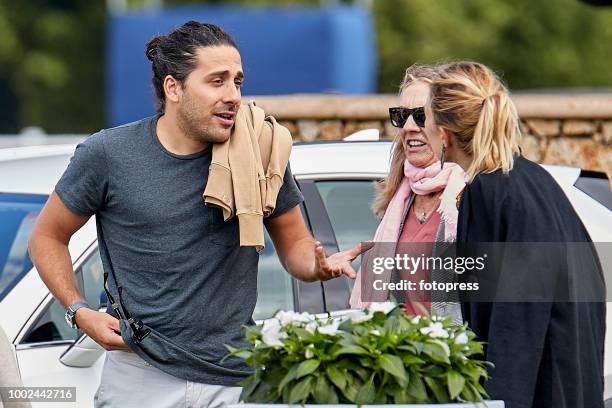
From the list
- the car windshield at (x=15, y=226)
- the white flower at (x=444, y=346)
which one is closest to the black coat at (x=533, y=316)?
the white flower at (x=444, y=346)

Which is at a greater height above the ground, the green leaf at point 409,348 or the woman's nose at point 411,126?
the woman's nose at point 411,126

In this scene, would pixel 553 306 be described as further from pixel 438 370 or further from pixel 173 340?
pixel 173 340

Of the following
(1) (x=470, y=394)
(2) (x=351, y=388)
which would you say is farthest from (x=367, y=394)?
(1) (x=470, y=394)

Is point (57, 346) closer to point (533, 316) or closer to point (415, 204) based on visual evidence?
point (415, 204)

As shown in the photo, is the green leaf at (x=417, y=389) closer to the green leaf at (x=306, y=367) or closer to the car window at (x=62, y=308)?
the green leaf at (x=306, y=367)

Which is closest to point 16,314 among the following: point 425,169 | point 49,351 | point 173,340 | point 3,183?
point 49,351

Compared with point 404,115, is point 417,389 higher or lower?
lower

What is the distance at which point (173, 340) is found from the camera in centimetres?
407

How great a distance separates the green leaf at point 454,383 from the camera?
3334 millimetres

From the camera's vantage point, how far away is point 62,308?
5102 mm

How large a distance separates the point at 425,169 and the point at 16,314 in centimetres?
161

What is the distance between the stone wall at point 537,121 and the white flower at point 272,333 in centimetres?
572

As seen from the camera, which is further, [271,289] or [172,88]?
[271,289]

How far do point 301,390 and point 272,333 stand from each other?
201 millimetres
